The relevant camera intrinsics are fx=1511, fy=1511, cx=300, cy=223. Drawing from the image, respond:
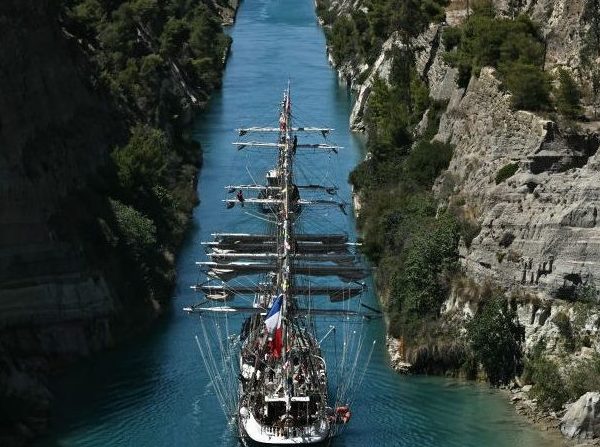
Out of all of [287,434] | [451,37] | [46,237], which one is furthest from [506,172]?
[451,37]

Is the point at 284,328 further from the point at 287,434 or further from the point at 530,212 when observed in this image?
the point at 530,212

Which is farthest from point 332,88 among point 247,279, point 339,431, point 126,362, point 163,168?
point 339,431

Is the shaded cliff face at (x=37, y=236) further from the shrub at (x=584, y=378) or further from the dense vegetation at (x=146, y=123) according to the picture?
the shrub at (x=584, y=378)

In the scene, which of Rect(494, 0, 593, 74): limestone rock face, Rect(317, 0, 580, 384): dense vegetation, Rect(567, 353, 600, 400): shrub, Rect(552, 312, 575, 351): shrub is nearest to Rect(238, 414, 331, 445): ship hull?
Rect(317, 0, 580, 384): dense vegetation

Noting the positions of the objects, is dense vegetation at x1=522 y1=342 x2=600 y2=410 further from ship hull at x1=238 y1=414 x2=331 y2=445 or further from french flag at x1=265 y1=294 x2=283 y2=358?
french flag at x1=265 y1=294 x2=283 y2=358

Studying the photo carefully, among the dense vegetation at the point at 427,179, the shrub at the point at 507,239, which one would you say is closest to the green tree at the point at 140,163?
the dense vegetation at the point at 427,179

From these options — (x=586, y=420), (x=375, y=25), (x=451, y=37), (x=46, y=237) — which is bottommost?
(x=375, y=25)

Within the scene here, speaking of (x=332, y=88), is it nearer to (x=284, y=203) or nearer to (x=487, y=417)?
(x=284, y=203)
